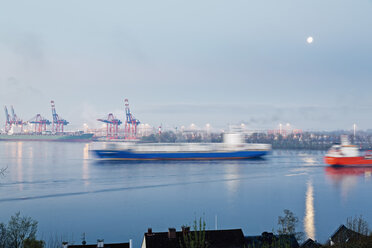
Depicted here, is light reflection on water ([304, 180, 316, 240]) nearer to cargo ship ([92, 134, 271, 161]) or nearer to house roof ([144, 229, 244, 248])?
house roof ([144, 229, 244, 248])

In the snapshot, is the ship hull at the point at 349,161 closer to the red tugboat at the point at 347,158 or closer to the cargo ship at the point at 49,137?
the red tugboat at the point at 347,158

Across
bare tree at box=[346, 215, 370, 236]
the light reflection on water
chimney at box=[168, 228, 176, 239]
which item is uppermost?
chimney at box=[168, 228, 176, 239]

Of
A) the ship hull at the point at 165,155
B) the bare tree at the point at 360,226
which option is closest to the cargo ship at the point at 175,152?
the ship hull at the point at 165,155

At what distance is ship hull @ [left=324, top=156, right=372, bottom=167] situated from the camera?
1792 centimetres

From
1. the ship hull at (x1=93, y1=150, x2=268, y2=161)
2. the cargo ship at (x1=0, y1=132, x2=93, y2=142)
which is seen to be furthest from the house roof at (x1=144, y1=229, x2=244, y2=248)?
the cargo ship at (x1=0, y1=132, x2=93, y2=142)

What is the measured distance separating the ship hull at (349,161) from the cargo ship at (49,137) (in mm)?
36162

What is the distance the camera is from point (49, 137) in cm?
4922

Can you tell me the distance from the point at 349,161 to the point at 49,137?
136 feet

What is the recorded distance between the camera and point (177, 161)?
20844mm

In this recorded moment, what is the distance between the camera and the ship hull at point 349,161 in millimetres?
17922

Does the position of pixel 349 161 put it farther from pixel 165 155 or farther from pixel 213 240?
pixel 213 240

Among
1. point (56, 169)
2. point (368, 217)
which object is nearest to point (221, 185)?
point (368, 217)

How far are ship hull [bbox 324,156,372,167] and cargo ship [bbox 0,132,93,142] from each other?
119 ft

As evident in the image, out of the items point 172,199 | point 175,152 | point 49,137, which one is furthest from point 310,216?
point 49,137
